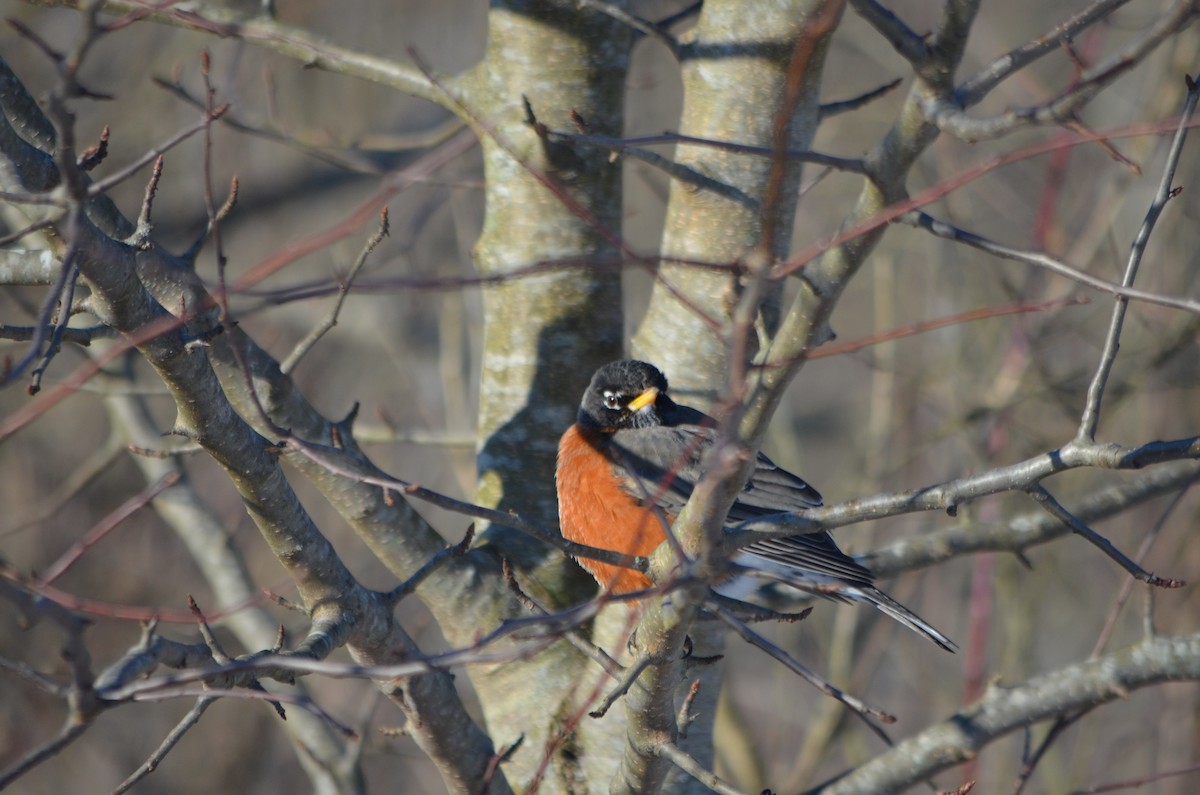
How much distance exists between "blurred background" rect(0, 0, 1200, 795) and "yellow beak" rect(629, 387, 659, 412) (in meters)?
0.41

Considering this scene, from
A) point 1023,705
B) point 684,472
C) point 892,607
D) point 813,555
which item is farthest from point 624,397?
point 1023,705

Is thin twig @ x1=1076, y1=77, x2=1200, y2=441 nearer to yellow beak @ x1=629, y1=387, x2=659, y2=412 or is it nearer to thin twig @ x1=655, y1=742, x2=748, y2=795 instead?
thin twig @ x1=655, y1=742, x2=748, y2=795

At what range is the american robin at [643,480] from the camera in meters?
3.80

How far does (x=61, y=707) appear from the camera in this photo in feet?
24.7

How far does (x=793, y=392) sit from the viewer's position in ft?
41.9

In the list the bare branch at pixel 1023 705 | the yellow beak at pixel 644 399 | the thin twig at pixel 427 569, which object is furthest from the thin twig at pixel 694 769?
the yellow beak at pixel 644 399

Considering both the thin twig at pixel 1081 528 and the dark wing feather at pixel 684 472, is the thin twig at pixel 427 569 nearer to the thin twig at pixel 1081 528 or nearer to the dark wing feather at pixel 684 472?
the dark wing feather at pixel 684 472

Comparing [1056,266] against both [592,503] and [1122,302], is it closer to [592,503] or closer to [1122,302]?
[1122,302]

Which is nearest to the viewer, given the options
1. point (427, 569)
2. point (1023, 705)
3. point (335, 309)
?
point (427, 569)

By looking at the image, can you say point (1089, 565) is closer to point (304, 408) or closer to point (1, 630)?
point (304, 408)

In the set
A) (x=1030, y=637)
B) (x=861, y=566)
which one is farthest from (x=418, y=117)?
(x=861, y=566)

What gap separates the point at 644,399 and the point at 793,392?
29.7 feet

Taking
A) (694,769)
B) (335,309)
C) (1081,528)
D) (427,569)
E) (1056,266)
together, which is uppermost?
(335,309)

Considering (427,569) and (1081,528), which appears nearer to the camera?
(1081,528)
